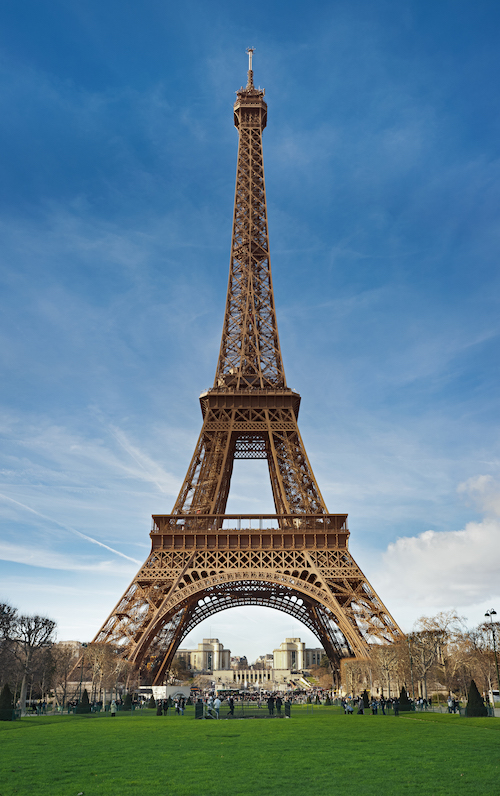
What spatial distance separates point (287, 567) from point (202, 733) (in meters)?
28.2

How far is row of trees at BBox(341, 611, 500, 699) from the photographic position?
2018 inches

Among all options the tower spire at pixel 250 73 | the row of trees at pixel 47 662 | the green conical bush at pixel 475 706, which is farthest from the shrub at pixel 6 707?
the tower spire at pixel 250 73

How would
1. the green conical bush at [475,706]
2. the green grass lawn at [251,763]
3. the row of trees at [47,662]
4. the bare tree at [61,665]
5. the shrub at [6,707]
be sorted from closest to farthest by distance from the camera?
1. the green grass lawn at [251,763]
2. the green conical bush at [475,706]
3. the shrub at [6,707]
4. the row of trees at [47,662]
5. the bare tree at [61,665]

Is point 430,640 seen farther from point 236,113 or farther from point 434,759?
point 236,113

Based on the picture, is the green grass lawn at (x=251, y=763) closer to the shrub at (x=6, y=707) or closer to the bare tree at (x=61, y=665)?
the shrub at (x=6, y=707)

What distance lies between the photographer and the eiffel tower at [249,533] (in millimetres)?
50531

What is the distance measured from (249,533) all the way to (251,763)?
39305 mm

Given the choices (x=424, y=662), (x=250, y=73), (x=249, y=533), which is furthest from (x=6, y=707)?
(x=250, y=73)

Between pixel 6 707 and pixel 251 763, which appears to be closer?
pixel 251 763

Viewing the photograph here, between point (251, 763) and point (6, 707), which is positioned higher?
point (251, 763)

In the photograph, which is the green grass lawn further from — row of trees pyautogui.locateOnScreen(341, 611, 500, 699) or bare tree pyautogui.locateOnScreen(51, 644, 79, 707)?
bare tree pyautogui.locateOnScreen(51, 644, 79, 707)

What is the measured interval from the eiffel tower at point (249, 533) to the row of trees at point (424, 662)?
246 cm

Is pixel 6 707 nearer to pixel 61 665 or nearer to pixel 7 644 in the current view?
pixel 7 644

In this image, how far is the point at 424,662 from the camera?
2098 inches
